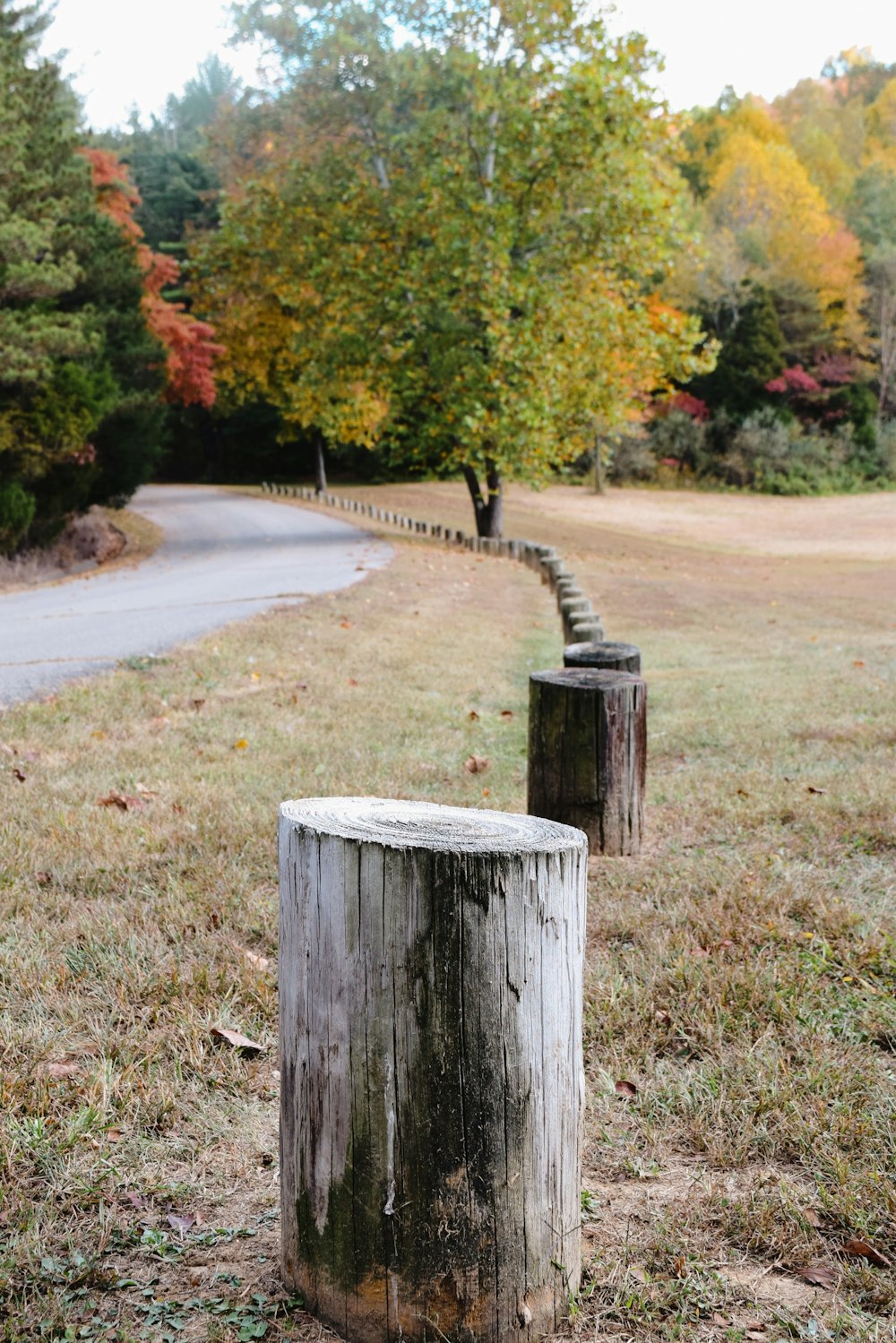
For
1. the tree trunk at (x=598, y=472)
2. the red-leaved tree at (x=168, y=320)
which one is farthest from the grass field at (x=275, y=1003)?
the tree trunk at (x=598, y=472)

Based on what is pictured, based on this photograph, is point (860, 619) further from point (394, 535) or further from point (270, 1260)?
point (270, 1260)

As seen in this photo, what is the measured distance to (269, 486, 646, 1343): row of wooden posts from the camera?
200cm

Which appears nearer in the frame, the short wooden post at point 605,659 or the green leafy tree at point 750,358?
the short wooden post at point 605,659

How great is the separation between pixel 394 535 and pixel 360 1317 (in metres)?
24.1

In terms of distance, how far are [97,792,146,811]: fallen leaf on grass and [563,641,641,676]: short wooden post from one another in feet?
7.55

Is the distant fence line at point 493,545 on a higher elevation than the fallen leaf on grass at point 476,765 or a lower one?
higher

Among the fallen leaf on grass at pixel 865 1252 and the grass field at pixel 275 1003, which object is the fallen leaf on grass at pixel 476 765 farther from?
the fallen leaf on grass at pixel 865 1252

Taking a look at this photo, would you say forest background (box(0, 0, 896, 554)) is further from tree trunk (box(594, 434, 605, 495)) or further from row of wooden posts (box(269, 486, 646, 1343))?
row of wooden posts (box(269, 486, 646, 1343))

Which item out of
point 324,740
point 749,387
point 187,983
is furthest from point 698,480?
point 187,983

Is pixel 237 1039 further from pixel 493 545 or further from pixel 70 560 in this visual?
pixel 70 560

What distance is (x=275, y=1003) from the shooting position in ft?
11.0

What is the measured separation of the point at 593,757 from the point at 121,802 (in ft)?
7.15

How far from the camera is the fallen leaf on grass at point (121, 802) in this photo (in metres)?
5.07

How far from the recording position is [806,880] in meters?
4.32
